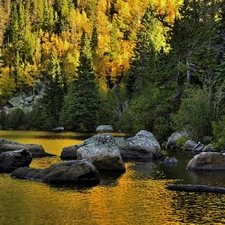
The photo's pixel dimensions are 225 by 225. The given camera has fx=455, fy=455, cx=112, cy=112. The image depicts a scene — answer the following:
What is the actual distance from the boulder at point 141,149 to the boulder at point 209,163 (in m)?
6.60

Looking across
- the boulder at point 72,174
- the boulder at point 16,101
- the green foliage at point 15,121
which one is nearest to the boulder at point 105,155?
the boulder at point 72,174

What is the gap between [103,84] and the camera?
336 ft

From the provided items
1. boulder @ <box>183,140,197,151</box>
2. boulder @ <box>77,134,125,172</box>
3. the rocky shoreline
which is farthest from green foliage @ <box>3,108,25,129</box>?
boulder @ <box>77,134,125,172</box>

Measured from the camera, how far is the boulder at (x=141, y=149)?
32.3 meters

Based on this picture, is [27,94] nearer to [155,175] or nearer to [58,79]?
[58,79]

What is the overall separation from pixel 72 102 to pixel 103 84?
24.4 m

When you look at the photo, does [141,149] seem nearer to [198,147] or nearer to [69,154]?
[69,154]

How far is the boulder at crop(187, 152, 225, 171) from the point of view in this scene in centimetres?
2548

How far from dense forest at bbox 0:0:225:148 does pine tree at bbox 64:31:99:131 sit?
173 millimetres

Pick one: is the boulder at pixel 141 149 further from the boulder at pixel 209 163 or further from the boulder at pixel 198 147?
the boulder at pixel 209 163

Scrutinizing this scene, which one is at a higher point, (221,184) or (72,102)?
(72,102)

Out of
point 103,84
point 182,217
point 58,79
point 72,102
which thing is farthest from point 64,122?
point 182,217

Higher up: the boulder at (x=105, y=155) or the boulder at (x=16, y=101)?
the boulder at (x=16, y=101)

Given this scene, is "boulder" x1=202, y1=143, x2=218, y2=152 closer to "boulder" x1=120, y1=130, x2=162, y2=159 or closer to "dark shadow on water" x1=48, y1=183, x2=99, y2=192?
"boulder" x1=120, y1=130, x2=162, y2=159
